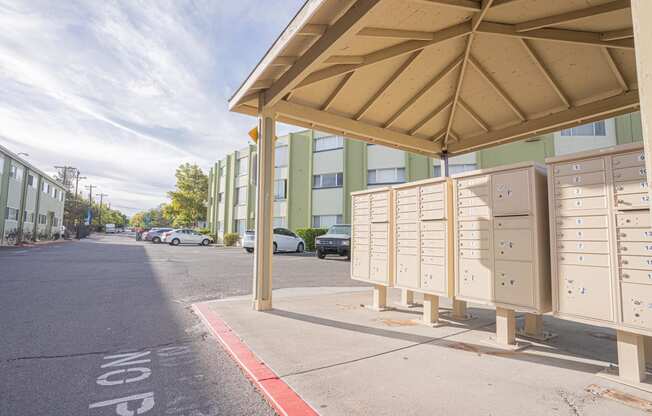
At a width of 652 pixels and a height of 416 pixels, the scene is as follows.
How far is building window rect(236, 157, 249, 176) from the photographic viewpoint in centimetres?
3177

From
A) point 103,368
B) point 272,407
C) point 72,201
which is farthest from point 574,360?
point 72,201

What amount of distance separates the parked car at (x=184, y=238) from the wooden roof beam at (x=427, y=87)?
89.9 ft

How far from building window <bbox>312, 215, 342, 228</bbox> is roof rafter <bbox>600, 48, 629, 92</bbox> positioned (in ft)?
65.8

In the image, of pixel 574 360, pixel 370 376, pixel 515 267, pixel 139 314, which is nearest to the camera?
pixel 370 376

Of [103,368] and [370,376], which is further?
[103,368]

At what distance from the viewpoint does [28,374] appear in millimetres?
2967

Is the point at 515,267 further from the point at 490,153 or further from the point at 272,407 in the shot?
the point at 490,153

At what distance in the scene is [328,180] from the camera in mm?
25828

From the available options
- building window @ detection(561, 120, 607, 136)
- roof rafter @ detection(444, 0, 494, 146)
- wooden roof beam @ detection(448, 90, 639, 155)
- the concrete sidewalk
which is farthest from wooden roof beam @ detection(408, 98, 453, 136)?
building window @ detection(561, 120, 607, 136)

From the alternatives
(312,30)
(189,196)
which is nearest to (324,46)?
(312,30)

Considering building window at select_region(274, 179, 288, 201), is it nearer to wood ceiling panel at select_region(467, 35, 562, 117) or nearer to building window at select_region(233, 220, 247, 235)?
building window at select_region(233, 220, 247, 235)

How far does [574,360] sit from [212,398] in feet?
11.1

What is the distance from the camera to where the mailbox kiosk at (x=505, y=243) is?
350 centimetres

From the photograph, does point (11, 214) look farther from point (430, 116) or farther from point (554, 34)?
point (554, 34)
